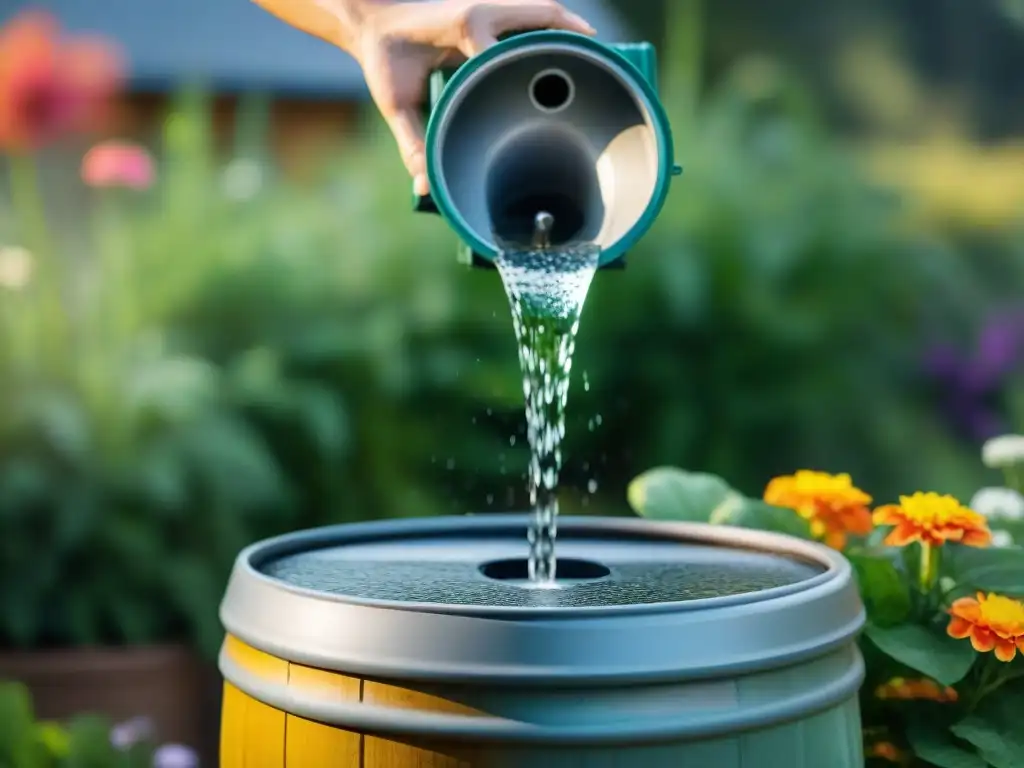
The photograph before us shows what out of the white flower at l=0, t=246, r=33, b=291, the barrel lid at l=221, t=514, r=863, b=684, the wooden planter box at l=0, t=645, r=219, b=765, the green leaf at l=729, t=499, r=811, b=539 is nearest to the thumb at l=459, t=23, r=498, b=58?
the barrel lid at l=221, t=514, r=863, b=684

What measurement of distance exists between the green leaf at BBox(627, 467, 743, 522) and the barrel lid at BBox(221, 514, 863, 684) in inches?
9.4

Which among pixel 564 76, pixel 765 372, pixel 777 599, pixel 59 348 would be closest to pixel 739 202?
pixel 765 372

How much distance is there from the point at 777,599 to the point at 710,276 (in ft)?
8.40

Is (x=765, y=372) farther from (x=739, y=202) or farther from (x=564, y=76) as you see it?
(x=564, y=76)

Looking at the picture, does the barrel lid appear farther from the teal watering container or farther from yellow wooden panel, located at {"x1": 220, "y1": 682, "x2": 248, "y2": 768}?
the teal watering container

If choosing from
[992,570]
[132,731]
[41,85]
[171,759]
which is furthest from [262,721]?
[41,85]

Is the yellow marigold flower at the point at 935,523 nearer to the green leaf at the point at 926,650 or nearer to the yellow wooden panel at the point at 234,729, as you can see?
the green leaf at the point at 926,650

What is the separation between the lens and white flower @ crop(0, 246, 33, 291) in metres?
3.46

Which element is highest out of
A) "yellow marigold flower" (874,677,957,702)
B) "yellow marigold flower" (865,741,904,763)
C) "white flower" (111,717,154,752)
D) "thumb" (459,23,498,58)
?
"thumb" (459,23,498,58)

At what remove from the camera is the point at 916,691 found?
1858mm

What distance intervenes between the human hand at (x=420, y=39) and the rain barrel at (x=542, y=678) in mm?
667

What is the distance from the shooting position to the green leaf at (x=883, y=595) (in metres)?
1.79

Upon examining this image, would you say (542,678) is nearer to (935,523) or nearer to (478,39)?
(935,523)

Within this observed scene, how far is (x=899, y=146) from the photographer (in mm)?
6277
